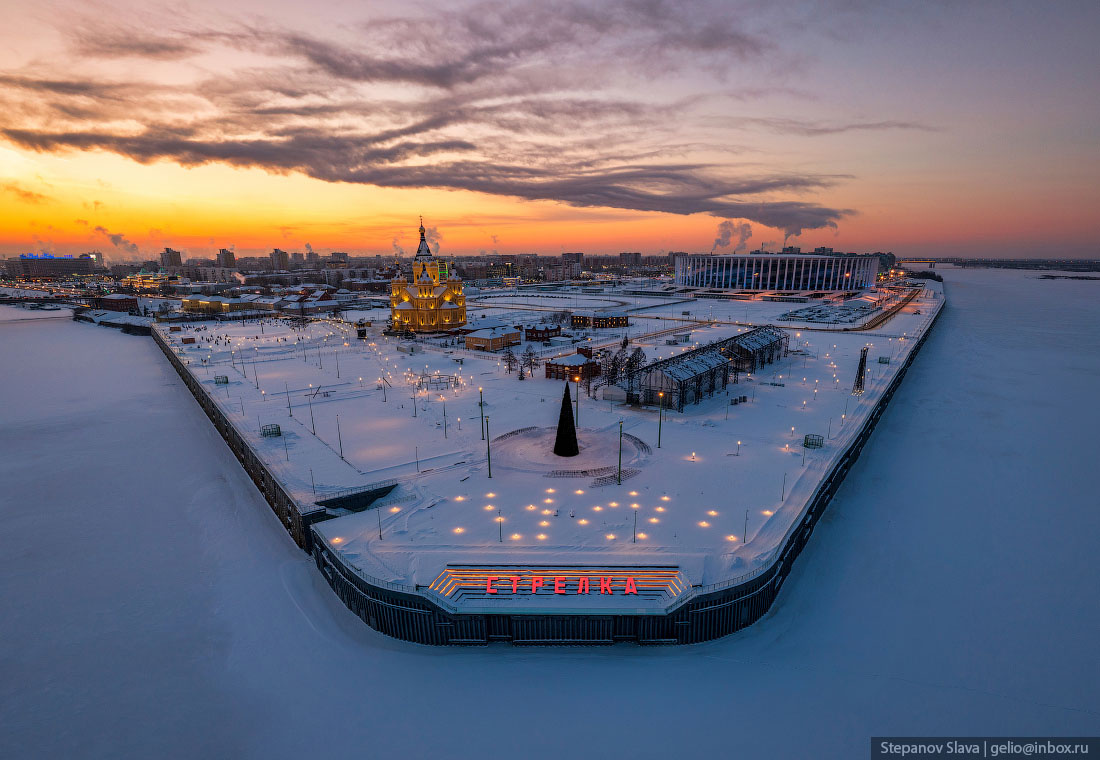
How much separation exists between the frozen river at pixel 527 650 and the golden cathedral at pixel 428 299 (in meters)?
67.2

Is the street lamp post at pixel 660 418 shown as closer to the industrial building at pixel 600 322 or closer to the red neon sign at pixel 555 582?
the red neon sign at pixel 555 582

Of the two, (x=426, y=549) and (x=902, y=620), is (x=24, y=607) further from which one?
(x=902, y=620)

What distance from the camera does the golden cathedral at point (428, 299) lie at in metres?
106

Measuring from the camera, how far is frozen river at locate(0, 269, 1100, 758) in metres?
19.6

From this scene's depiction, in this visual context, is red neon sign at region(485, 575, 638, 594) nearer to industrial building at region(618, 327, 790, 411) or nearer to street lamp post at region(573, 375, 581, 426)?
street lamp post at region(573, 375, 581, 426)

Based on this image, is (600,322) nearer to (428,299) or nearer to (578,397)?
(428,299)

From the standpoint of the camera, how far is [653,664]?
23.0 metres

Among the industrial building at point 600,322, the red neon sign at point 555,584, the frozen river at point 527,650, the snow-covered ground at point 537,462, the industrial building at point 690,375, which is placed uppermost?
the industrial building at point 600,322

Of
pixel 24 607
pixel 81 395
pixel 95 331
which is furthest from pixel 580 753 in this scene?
pixel 95 331

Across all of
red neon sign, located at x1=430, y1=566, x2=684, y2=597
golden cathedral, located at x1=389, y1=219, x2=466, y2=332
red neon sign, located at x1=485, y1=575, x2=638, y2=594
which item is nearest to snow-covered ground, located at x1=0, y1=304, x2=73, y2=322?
golden cathedral, located at x1=389, y1=219, x2=466, y2=332

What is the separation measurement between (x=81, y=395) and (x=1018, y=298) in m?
286

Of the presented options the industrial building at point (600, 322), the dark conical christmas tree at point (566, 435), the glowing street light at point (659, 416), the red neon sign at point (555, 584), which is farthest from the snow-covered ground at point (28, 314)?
the red neon sign at point (555, 584)

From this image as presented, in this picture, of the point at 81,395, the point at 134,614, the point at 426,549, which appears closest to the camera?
the point at 134,614

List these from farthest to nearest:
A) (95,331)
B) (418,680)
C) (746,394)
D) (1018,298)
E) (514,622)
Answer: (1018,298)
(95,331)
(746,394)
(514,622)
(418,680)
